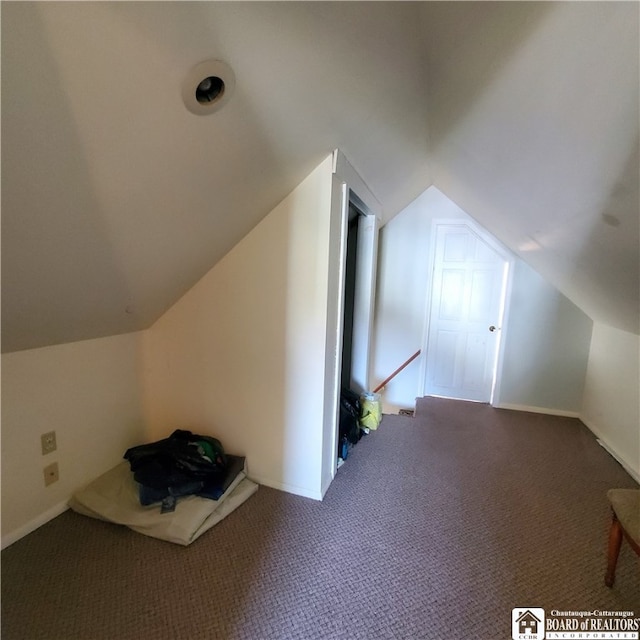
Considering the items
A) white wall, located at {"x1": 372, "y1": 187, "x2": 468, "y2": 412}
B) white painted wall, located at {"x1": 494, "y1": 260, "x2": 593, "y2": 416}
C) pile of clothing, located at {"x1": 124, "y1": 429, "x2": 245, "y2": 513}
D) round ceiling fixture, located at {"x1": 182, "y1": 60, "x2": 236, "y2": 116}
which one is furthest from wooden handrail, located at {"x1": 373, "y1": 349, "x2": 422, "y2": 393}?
round ceiling fixture, located at {"x1": 182, "y1": 60, "x2": 236, "y2": 116}

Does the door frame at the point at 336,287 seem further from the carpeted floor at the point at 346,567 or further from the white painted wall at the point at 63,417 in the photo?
the white painted wall at the point at 63,417

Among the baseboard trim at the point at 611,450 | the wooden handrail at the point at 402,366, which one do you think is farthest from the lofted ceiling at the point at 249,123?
the wooden handrail at the point at 402,366

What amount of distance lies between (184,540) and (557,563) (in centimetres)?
177

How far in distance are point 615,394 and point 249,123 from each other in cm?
331

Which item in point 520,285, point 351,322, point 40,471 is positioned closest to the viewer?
point 40,471

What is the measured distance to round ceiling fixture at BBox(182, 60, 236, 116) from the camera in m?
0.98

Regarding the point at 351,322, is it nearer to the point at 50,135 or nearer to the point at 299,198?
the point at 299,198

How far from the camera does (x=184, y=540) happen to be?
1.65 m

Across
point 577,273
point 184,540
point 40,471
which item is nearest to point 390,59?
point 577,273

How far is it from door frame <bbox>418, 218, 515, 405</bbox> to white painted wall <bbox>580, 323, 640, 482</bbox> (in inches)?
29.9

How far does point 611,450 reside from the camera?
2.71 metres

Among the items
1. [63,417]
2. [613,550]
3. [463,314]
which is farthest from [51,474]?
[463,314]

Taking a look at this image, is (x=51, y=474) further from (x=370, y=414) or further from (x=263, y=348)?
(x=370, y=414)

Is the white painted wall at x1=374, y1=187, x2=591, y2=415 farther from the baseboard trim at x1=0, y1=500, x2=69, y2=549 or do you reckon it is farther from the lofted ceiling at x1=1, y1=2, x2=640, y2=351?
the baseboard trim at x1=0, y1=500, x2=69, y2=549
